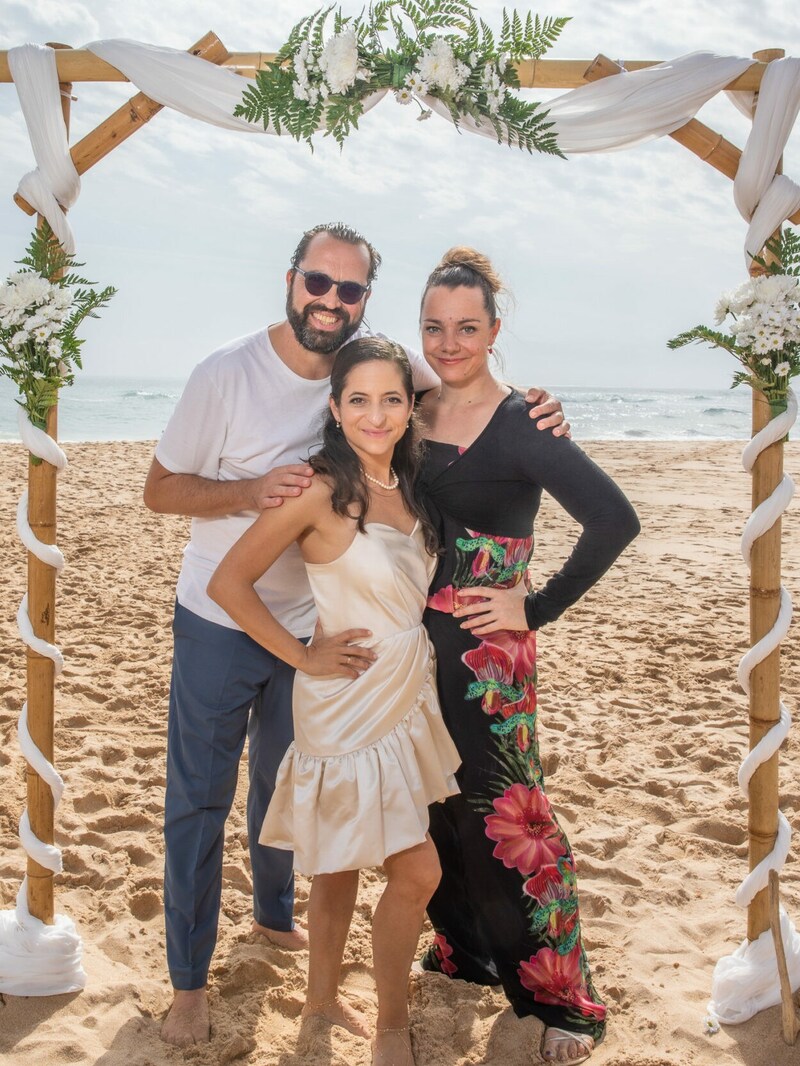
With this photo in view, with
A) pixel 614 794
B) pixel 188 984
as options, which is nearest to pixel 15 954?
pixel 188 984

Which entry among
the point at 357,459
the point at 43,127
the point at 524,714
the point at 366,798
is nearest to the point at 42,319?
the point at 43,127

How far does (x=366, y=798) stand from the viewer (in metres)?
2.80

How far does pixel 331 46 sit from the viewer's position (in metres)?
3.04

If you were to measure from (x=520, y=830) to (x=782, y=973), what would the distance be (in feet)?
3.11

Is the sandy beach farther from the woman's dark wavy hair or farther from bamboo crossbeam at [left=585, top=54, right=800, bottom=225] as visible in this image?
bamboo crossbeam at [left=585, top=54, right=800, bottom=225]

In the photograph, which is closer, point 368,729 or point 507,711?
point 368,729

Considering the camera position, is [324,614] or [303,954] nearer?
[324,614]

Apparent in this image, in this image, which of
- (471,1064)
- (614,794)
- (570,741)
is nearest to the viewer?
(471,1064)

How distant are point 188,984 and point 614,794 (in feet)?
8.26

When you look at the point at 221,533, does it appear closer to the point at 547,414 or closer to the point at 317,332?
the point at 317,332

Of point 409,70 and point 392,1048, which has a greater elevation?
point 409,70

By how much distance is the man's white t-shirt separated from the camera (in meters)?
3.20

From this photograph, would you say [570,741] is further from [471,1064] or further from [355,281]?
[355,281]

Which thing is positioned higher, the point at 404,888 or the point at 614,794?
the point at 404,888
